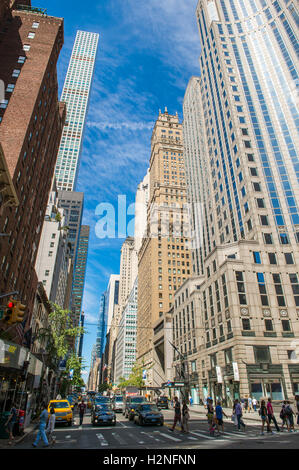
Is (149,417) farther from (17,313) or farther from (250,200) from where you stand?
(250,200)

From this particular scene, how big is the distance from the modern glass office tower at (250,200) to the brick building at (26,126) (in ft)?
98.5

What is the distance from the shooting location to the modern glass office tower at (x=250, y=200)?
4338 cm

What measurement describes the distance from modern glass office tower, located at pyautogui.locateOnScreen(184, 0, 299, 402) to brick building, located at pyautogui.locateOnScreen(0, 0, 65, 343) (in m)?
30.0

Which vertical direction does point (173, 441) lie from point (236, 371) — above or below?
below

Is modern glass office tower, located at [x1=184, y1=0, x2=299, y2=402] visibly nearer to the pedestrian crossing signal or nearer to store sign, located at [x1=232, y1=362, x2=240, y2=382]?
store sign, located at [x1=232, y1=362, x2=240, y2=382]

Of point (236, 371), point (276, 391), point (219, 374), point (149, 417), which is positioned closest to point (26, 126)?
point (149, 417)

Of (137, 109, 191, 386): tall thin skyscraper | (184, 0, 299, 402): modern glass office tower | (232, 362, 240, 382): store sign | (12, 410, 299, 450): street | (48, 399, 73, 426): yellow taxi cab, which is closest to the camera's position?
(12, 410, 299, 450): street

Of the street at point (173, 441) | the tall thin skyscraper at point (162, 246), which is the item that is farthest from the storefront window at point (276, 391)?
the tall thin skyscraper at point (162, 246)

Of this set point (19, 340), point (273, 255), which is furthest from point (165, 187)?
point (19, 340)

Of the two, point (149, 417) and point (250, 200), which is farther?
point (250, 200)

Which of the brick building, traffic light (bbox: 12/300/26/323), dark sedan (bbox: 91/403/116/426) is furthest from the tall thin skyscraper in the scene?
traffic light (bbox: 12/300/26/323)

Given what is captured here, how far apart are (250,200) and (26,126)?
1403 inches

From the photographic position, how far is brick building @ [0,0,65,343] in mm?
34188

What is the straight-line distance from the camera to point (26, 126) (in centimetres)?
3669
